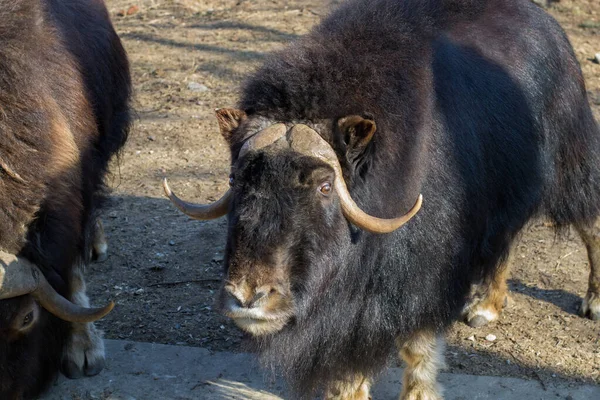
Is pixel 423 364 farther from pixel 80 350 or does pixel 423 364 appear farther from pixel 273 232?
pixel 80 350

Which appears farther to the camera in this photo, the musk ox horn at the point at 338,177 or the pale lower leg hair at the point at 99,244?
the pale lower leg hair at the point at 99,244

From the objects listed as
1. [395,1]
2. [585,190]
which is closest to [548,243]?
[585,190]

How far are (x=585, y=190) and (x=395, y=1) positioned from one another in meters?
1.28

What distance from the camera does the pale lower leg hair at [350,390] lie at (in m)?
3.22

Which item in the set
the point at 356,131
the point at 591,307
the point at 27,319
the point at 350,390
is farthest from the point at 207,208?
the point at 591,307

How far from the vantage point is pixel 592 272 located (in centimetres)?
394

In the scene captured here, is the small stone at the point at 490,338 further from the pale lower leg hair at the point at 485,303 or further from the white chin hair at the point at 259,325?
the white chin hair at the point at 259,325

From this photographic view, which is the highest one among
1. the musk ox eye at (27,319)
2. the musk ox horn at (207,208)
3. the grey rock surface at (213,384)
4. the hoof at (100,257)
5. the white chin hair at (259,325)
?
the musk ox horn at (207,208)

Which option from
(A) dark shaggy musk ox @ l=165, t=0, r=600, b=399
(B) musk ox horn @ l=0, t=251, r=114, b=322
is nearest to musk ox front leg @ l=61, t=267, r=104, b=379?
(B) musk ox horn @ l=0, t=251, r=114, b=322

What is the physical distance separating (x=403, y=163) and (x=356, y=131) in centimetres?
24

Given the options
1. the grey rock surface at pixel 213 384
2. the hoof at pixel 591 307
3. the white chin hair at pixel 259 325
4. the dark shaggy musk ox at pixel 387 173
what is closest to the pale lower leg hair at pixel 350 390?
the dark shaggy musk ox at pixel 387 173

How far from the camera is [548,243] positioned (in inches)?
177

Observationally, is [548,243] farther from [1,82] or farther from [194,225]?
[1,82]

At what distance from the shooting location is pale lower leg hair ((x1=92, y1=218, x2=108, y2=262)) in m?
4.49
